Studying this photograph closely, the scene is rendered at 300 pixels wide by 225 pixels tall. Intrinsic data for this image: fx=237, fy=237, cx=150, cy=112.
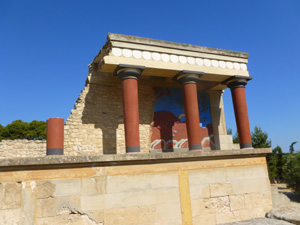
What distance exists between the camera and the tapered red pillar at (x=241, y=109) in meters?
9.46

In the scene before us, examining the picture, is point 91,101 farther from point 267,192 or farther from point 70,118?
point 267,192

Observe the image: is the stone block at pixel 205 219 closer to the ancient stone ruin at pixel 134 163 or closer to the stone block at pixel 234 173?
the ancient stone ruin at pixel 134 163

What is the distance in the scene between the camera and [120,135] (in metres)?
9.78

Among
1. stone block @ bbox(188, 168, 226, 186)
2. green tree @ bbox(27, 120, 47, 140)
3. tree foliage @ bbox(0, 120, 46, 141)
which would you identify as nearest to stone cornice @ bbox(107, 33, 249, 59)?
stone block @ bbox(188, 168, 226, 186)

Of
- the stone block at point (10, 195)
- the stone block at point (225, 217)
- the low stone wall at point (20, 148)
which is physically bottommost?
the stone block at point (225, 217)

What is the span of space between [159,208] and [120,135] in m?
5.43

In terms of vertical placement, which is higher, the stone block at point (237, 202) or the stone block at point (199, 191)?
the stone block at point (199, 191)

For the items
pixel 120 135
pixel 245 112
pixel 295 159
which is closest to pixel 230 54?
pixel 245 112

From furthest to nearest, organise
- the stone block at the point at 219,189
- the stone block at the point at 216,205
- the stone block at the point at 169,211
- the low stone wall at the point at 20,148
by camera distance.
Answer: the low stone wall at the point at 20,148 < the stone block at the point at 219,189 < the stone block at the point at 216,205 < the stone block at the point at 169,211

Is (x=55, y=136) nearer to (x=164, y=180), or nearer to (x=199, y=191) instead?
(x=164, y=180)

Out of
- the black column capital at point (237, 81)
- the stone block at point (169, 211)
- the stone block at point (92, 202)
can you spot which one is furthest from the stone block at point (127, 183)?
the black column capital at point (237, 81)

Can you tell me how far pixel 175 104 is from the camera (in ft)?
36.5

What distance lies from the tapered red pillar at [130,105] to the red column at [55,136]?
215 centimetres

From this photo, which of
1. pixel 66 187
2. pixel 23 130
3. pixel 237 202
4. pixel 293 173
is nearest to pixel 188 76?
pixel 237 202
